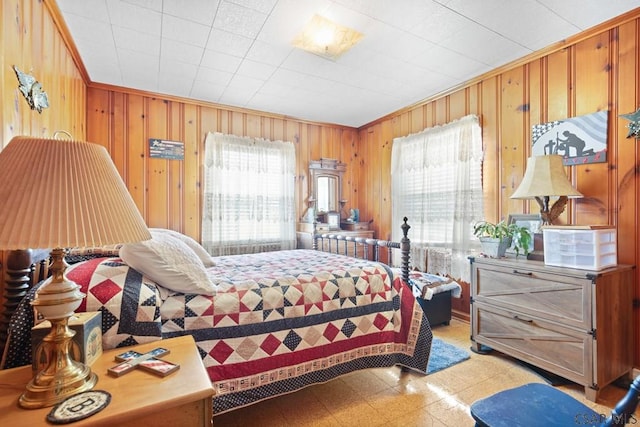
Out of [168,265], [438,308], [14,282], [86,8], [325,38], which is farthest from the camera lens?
[438,308]

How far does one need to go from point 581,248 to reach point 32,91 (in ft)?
11.2

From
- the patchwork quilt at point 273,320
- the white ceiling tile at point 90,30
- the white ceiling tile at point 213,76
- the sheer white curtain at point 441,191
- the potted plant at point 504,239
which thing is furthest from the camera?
the sheer white curtain at point 441,191

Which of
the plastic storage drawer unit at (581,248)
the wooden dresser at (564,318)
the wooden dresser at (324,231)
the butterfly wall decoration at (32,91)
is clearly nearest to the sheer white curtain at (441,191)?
the wooden dresser at (324,231)

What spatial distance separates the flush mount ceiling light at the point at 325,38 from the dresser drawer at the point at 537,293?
211 cm

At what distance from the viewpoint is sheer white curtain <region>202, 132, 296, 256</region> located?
3.66m

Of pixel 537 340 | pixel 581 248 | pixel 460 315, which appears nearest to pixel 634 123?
pixel 581 248

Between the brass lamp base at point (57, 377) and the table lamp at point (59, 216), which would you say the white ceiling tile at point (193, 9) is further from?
the brass lamp base at point (57, 377)

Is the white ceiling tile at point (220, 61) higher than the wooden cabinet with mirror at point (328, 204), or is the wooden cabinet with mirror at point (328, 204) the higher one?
the white ceiling tile at point (220, 61)

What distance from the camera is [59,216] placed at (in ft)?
2.41

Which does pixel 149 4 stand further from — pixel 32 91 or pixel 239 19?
pixel 32 91

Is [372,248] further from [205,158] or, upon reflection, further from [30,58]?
[30,58]

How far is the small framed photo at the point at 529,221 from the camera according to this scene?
99.7 inches

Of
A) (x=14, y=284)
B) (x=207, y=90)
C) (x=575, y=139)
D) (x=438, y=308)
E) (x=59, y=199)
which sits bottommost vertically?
(x=438, y=308)

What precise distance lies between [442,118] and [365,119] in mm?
1197
